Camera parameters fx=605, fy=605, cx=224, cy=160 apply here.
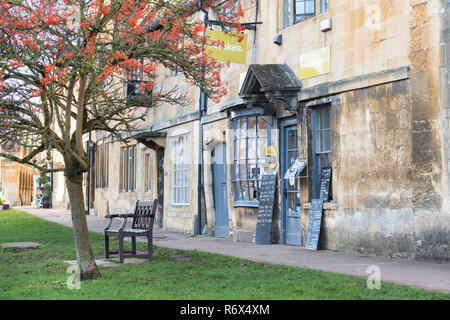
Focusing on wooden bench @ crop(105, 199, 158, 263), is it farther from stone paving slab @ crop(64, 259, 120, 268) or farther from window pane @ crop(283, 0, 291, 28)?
window pane @ crop(283, 0, 291, 28)

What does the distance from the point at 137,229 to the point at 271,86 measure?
4.35 m

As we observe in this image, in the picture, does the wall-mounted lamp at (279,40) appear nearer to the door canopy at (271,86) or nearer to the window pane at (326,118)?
the door canopy at (271,86)

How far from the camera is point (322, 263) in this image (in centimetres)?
973

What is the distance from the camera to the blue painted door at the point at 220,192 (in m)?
16.1

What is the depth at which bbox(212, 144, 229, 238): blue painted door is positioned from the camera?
633 inches

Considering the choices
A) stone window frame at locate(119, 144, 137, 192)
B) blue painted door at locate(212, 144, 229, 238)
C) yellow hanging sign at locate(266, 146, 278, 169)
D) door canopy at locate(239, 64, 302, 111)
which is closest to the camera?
door canopy at locate(239, 64, 302, 111)

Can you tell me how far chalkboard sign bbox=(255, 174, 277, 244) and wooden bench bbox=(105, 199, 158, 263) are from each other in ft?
11.8

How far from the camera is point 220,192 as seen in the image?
16.4 m

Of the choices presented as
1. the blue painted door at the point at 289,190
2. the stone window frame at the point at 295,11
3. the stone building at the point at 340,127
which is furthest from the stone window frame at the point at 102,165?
the stone window frame at the point at 295,11

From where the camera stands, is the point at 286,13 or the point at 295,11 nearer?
the point at 295,11

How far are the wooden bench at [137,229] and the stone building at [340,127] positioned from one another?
364cm

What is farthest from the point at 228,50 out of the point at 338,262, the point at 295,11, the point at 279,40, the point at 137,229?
the point at 338,262

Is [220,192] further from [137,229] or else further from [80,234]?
[80,234]

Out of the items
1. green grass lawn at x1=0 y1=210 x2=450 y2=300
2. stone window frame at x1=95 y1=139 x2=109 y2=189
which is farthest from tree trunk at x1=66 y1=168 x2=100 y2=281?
stone window frame at x1=95 y1=139 x2=109 y2=189
